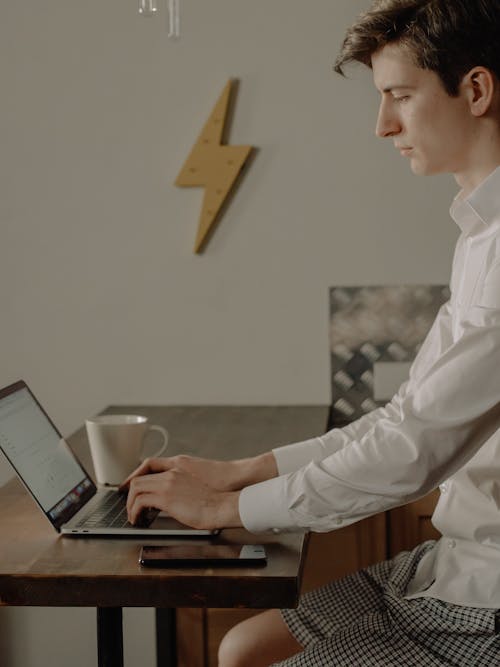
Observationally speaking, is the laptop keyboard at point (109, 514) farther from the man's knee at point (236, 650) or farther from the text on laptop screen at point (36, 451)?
the man's knee at point (236, 650)

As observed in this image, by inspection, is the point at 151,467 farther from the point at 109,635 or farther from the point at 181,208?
the point at 181,208

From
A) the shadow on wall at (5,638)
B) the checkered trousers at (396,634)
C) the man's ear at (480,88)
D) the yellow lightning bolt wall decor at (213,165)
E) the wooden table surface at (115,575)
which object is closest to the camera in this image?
the wooden table surface at (115,575)

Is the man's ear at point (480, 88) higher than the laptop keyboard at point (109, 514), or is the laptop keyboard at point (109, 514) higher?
the man's ear at point (480, 88)

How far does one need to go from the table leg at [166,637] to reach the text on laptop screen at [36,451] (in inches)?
29.3

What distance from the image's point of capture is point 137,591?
117 cm

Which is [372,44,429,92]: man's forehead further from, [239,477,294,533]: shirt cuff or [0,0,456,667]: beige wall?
[0,0,456,667]: beige wall

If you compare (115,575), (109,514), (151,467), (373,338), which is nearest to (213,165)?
(373,338)

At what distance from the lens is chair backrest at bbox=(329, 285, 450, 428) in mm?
2418

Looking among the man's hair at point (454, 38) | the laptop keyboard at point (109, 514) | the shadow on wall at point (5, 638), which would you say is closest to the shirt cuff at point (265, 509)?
the laptop keyboard at point (109, 514)

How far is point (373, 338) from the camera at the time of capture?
244 cm

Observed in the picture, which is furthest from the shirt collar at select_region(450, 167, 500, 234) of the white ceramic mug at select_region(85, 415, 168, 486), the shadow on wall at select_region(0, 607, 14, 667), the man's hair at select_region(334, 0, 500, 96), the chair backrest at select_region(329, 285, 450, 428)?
the shadow on wall at select_region(0, 607, 14, 667)

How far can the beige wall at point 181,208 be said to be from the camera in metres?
2.40

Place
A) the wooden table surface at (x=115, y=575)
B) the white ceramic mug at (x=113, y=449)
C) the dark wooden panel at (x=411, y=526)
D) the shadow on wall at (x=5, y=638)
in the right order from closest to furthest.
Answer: the wooden table surface at (x=115, y=575) < the white ceramic mug at (x=113, y=449) < the dark wooden panel at (x=411, y=526) < the shadow on wall at (x=5, y=638)

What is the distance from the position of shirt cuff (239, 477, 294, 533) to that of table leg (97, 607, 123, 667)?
0.71ft
